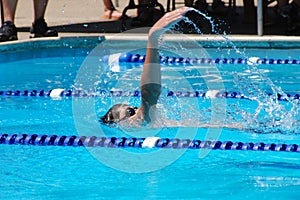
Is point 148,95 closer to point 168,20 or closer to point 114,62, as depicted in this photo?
point 168,20

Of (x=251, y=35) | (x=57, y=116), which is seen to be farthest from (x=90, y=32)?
(x=57, y=116)

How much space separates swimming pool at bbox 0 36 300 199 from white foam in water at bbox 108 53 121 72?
13mm

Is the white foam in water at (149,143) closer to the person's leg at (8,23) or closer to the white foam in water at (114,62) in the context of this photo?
the white foam in water at (114,62)

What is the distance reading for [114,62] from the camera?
24.4ft

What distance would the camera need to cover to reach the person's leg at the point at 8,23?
25.3 ft

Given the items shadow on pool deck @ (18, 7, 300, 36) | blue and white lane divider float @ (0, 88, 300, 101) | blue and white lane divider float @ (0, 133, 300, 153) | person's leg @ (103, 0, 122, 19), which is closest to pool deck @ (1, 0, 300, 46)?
shadow on pool deck @ (18, 7, 300, 36)

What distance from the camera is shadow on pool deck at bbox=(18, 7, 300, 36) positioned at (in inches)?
324

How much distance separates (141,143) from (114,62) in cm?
313

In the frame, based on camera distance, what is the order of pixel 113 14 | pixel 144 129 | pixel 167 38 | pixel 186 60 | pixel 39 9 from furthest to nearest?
1. pixel 113 14
2. pixel 39 9
3. pixel 167 38
4. pixel 186 60
5. pixel 144 129

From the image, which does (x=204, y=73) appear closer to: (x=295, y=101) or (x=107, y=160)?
(x=295, y=101)

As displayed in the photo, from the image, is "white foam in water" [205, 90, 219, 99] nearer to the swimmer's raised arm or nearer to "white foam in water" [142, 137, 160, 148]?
the swimmer's raised arm

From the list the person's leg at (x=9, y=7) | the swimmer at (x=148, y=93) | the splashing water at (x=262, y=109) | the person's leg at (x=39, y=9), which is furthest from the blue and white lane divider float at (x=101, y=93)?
the person's leg at (x=39, y=9)

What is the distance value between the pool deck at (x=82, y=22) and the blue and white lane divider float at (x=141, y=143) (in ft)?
10.7

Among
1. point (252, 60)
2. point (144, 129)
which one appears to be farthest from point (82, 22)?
point (144, 129)
